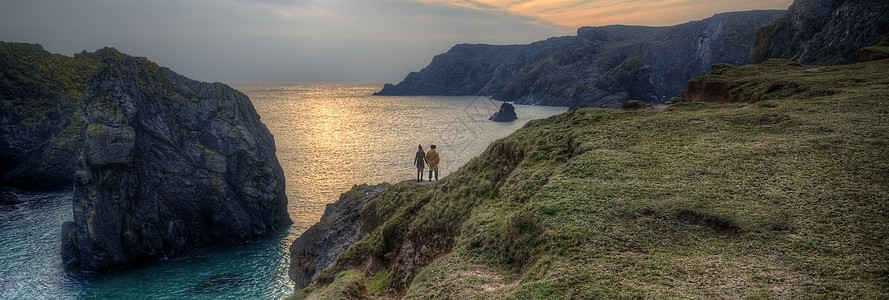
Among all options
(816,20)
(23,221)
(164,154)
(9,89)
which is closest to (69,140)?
(9,89)

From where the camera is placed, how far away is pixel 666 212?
15.2 m

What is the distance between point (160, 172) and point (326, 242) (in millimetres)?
32114

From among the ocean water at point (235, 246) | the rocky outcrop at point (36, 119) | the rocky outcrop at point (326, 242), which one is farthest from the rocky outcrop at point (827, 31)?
the rocky outcrop at point (36, 119)

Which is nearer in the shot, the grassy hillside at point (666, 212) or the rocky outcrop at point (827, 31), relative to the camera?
the grassy hillside at point (666, 212)

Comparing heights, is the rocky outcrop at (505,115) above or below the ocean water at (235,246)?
above

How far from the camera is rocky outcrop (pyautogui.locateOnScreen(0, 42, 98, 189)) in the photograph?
83.1 m

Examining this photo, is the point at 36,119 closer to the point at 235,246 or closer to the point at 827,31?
the point at 235,246

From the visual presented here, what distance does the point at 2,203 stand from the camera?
70.6m

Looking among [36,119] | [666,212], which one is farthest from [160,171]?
[666,212]

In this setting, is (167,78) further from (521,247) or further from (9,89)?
(521,247)

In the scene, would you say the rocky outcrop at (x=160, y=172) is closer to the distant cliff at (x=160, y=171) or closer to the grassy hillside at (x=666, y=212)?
the distant cliff at (x=160, y=171)

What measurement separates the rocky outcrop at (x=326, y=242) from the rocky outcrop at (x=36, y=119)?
69.5 m

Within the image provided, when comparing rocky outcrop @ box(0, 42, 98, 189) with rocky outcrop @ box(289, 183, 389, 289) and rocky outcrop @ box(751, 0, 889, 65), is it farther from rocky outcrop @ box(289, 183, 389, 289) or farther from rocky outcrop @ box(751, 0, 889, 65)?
rocky outcrop @ box(751, 0, 889, 65)

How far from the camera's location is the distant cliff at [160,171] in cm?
5047
